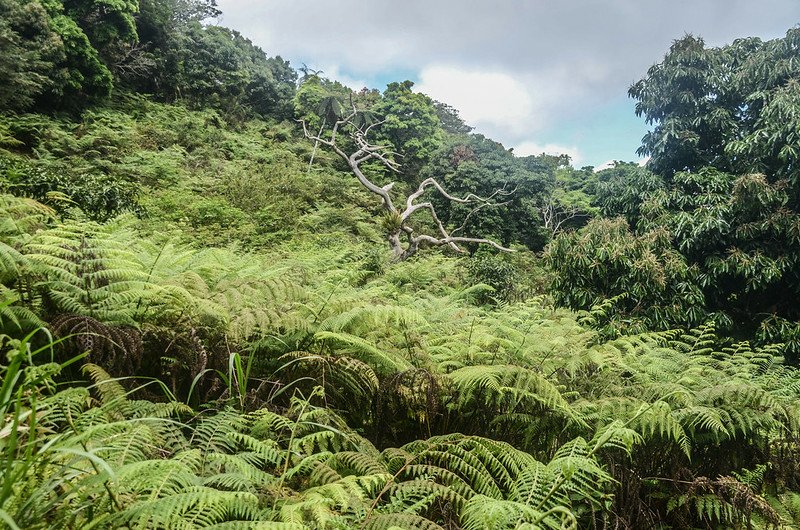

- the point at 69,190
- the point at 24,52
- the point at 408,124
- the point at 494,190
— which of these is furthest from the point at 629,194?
the point at 408,124

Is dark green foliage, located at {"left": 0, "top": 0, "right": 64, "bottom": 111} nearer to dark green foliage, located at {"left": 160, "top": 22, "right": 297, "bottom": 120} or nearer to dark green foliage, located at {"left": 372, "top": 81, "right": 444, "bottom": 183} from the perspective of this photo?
dark green foliage, located at {"left": 160, "top": 22, "right": 297, "bottom": 120}

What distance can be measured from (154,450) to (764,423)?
9.29 feet

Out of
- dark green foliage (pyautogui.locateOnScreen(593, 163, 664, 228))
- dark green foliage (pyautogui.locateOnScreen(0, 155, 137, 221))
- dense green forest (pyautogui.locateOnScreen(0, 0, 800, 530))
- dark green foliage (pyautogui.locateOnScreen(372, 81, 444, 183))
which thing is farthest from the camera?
dark green foliage (pyautogui.locateOnScreen(372, 81, 444, 183))

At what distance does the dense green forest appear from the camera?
138 centimetres

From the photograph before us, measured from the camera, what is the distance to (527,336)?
306cm

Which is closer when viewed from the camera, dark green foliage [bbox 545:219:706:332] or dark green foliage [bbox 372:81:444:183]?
dark green foliage [bbox 545:219:706:332]

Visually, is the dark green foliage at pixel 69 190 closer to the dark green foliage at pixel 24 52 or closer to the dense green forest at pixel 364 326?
the dense green forest at pixel 364 326

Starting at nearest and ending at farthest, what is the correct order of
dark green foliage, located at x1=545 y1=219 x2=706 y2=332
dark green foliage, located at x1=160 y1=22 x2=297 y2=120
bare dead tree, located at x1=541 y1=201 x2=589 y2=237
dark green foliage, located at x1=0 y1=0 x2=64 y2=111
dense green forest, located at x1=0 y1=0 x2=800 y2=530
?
dense green forest, located at x1=0 y1=0 x2=800 y2=530 < dark green foliage, located at x1=545 y1=219 x2=706 y2=332 < dark green foliage, located at x1=0 y1=0 x2=64 y2=111 < dark green foliage, located at x1=160 y1=22 x2=297 y2=120 < bare dead tree, located at x1=541 y1=201 x2=589 y2=237

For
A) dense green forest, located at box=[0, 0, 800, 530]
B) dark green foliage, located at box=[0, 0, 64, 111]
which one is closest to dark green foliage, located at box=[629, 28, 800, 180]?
dense green forest, located at box=[0, 0, 800, 530]

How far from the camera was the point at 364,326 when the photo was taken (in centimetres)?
272

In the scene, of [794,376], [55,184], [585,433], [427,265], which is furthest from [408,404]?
[427,265]

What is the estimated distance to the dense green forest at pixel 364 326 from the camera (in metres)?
1.38

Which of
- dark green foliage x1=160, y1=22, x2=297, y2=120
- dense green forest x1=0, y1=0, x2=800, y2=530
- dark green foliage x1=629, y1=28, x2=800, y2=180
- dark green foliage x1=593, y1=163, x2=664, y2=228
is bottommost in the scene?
dense green forest x1=0, y1=0, x2=800, y2=530

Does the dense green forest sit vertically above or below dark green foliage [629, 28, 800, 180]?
below
